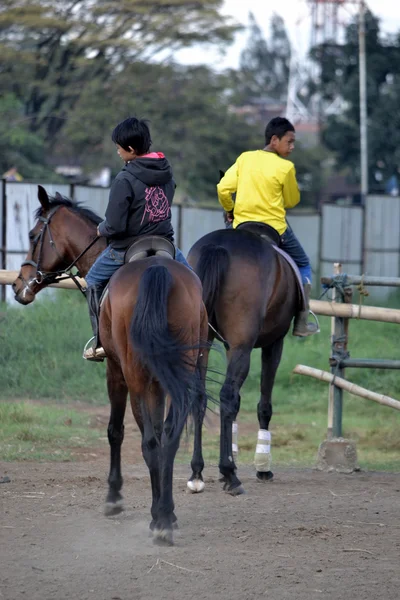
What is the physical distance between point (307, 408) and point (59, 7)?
2047 cm

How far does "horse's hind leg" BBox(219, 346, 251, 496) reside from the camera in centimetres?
676

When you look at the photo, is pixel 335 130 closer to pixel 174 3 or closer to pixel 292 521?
pixel 174 3

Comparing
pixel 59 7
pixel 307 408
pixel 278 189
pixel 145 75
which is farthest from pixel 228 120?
pixel 278 189

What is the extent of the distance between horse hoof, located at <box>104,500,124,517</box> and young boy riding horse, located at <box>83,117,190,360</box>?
1.42 metres

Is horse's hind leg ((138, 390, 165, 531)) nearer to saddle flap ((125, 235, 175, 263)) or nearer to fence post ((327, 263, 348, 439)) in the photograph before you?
saddle flap ((125, 235, 175, 263))

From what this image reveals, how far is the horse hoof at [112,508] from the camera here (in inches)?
234

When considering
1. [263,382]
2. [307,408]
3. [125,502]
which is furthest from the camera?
[307,408]

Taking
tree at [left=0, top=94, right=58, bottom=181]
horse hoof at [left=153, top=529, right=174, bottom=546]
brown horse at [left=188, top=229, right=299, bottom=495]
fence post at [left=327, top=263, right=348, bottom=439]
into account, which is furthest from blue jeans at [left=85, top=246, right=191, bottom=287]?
tree at [left=0, top=94, right=58, bottom=181]

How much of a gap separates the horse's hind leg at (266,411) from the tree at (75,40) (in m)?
21.4

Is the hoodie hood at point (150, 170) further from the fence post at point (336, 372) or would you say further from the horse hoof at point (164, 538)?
the fence post at point (336, 372)

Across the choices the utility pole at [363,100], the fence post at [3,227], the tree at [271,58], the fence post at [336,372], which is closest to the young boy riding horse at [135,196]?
the fence post at [336,372]

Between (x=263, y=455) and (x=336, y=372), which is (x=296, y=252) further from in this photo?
(x=263, y=455)

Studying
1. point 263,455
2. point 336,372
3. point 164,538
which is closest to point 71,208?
point 263,455

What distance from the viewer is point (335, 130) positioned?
3575cm
